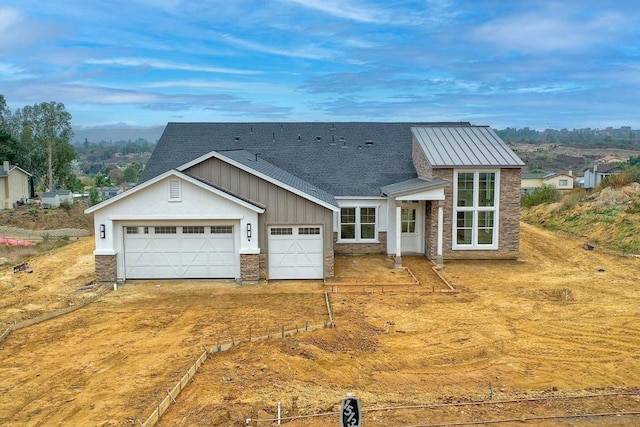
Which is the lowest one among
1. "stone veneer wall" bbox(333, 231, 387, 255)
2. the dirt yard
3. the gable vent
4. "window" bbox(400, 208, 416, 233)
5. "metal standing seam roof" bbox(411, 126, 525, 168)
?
the dirt yard

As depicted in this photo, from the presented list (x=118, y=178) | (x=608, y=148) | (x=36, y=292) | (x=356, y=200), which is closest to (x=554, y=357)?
(x=356, y=200)

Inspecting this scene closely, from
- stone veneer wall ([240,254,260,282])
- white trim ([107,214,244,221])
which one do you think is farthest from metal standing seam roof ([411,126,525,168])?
white trim ([107,214,244,221])

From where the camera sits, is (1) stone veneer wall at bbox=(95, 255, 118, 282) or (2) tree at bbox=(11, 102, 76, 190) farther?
(2) tree at bbox=(11, 102, 76, 190)

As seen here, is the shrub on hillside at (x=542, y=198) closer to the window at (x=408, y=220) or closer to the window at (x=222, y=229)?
the window at (x=408, y=220)

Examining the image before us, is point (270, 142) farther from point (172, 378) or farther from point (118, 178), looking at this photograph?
point (118, 178)

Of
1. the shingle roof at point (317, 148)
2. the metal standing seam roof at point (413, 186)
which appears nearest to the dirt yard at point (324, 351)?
the metal standing seam roof at point (413, 186)

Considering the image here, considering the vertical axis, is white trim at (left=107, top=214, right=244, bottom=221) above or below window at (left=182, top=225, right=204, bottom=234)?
above

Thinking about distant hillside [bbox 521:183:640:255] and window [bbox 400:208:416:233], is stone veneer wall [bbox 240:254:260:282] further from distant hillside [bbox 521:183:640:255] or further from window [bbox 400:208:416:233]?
distant hillside [bbox 521:183:640:255]

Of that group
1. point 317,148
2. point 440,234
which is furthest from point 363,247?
point 317,148
